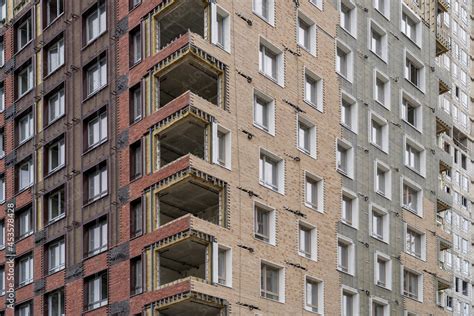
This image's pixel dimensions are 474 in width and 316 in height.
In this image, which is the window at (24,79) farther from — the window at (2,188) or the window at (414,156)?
the window at (414,156)

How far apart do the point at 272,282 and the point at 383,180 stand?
1471 centimetres

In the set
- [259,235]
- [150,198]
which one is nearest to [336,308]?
[259,235]

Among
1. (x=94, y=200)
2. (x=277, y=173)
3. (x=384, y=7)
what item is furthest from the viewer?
(x=384, y=7)

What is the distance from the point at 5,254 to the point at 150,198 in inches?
627

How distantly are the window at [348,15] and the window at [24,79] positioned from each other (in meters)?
20.4

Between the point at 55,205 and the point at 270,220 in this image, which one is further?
the point at 55,205

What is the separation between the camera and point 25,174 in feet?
214

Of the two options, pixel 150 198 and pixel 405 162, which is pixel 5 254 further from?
pixel 405 162

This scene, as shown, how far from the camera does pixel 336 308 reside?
5784 cm

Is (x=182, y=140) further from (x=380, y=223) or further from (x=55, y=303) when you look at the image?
(x=380, y=223)

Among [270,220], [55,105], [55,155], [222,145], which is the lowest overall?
[270,220]

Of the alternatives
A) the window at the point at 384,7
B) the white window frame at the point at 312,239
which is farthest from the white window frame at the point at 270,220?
the window at the point at 384,7

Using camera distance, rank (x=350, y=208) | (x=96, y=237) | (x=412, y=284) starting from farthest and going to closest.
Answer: (x=412, y=284), (x=350, y=208), (x=96, y=237)

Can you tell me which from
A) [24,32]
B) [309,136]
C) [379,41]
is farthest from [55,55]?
[379,41]
